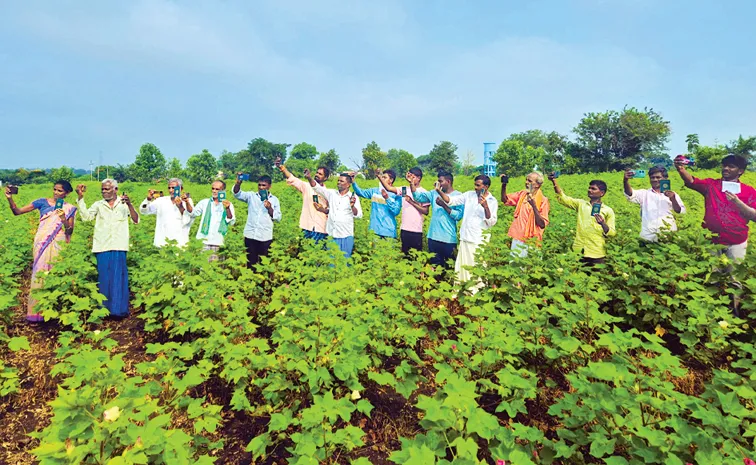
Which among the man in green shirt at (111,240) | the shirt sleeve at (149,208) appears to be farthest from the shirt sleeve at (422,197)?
the shirt sleeve at (149,208)

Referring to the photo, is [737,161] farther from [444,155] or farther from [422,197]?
[444,155]

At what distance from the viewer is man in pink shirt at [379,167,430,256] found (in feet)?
20.4

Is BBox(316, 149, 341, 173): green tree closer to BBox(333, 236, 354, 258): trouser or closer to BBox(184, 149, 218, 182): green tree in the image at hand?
BBox(184, 149, 218, 182): green tree

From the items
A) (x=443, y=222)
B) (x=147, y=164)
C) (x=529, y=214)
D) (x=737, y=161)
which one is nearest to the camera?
(x=737, y=161)

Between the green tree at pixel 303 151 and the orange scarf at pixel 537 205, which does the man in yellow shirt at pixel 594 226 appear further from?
the green tree at pixel 303 151

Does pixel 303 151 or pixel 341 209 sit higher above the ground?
pixel 303 151

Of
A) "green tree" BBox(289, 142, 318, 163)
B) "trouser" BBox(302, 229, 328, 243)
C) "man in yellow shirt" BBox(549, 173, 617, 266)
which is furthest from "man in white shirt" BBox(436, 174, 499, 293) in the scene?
"green tree" BBox(289, 142, 318, 163)

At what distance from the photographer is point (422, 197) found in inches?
250

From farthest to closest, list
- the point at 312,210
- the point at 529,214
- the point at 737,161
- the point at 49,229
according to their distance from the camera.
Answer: the point at 312,210
the point at 529,214
the point at 49,229
the point at 737,161

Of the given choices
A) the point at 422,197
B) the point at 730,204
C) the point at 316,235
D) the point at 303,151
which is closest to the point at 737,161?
the point at 730,204

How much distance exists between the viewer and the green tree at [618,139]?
44750 mm

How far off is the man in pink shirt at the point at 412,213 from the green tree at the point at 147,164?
7572 centimetres

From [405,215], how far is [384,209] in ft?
1.39

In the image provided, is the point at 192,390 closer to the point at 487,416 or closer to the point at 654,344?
the point at 487,416
